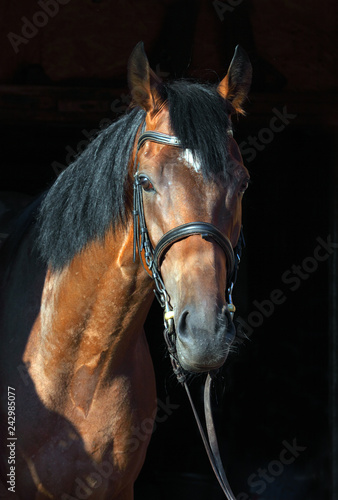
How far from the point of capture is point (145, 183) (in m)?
2.08

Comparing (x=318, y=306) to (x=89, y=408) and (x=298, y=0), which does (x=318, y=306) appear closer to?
(x=298, y=0)

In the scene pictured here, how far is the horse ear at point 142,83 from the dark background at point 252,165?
1.56 meters

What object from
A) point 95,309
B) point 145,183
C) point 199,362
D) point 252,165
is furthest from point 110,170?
point 252,165

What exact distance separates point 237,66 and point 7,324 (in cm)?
130

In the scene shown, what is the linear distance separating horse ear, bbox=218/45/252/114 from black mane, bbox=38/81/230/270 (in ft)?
0.18

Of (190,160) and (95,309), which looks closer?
(190,160)

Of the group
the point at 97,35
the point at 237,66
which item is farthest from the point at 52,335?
the point at 97,35

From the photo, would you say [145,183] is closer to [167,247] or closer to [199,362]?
[167,247]

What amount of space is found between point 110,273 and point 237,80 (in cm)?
81

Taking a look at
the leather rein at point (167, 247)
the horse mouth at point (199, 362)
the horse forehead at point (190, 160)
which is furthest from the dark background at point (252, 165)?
the horse mouth at point (199, 362)

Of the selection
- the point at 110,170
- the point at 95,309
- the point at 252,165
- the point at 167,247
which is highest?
the point at 110,170

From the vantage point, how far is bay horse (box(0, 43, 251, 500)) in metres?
2.03

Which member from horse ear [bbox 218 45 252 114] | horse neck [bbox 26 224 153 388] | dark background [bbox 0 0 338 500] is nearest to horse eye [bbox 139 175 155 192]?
horse neck [bbox 26 224 153 388]

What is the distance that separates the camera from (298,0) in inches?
144
